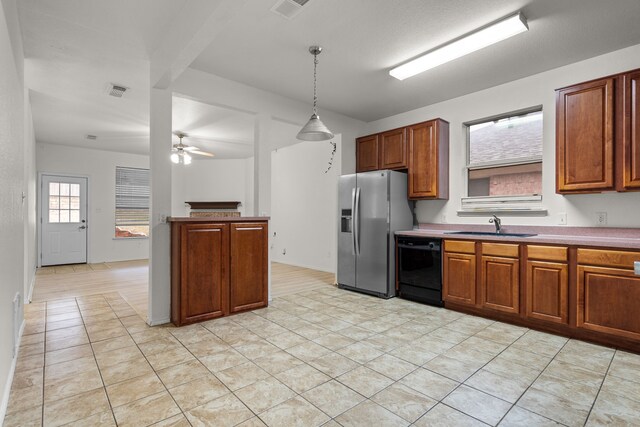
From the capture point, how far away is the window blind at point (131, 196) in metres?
7.75

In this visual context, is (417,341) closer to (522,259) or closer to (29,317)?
(522,259)

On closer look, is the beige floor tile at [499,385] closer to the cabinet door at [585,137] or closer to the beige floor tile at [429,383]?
the beige floor tile at [429,383]

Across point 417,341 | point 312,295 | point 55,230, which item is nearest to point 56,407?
point 417,341

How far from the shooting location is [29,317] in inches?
138

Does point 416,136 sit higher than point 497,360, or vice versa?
point 416,136

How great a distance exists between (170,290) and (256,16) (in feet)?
8.92

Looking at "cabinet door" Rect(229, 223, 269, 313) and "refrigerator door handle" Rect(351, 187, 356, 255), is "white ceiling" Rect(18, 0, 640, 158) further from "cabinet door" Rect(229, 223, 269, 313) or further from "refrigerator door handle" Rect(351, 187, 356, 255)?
"cabinet door" Rect(229, 223, 269, 313)

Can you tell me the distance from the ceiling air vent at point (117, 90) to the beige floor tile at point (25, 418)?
136 inches

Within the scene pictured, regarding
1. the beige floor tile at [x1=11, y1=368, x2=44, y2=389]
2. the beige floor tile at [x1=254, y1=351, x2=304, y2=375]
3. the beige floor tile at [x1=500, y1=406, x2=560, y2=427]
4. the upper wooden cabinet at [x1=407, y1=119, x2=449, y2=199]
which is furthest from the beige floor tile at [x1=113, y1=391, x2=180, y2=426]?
the upper wooden cabinet at [x1=407, y1=119, x2=449, y2=199]

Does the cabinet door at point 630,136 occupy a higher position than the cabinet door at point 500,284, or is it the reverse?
the cabinet door at point 630,136

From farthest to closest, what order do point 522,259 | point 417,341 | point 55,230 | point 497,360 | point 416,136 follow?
point 55,230 < point 416,136 < point 522,259 < point 417,341 < point 497,360

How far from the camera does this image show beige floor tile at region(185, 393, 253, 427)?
1.74 m

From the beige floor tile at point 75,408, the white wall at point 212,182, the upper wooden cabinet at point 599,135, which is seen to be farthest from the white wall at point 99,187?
the upper wooden cabinet at point 599,135

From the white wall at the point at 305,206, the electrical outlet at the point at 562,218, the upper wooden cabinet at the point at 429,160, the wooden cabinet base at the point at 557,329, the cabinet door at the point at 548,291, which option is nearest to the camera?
the wooden cabinet base at the point at 557,329
